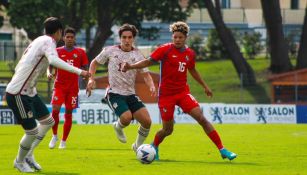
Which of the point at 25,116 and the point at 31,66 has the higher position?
the point at 31,66

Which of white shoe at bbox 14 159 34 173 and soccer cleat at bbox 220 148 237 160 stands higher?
white shoe at bbox 14 159 34 173

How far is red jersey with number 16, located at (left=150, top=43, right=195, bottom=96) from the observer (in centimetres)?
1602

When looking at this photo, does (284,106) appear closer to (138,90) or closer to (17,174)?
(138,90)

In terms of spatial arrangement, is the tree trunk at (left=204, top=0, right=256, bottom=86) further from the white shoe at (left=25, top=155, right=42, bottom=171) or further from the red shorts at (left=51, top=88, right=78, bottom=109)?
the white shoe at (left=25, top=155, right=42, bottom=171)

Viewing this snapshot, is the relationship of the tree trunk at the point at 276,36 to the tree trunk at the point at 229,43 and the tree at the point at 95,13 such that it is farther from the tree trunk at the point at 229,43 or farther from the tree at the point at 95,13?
the tree at the point at 95,13

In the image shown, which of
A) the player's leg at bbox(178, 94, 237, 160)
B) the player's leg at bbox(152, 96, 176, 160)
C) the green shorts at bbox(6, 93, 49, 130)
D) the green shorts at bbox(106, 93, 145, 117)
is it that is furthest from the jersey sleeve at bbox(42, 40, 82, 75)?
the green shorts at bbox(106, 93, 145, 117)

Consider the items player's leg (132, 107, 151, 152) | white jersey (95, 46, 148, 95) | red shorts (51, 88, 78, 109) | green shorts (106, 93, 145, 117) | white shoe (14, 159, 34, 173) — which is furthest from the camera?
red shorts (51, 88, 78, 109)

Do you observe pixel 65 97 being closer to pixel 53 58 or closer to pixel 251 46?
pixel 53 58

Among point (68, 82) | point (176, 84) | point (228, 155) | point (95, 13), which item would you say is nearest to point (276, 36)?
point (95, 13)

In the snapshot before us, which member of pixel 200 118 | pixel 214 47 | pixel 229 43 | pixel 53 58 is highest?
pixel 53 58

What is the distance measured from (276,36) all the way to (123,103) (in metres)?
34.7

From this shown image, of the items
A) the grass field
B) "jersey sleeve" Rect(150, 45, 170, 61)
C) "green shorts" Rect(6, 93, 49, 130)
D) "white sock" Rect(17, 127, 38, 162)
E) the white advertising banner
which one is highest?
"jersey sleeve" Rect(150, 45, 170, 61)

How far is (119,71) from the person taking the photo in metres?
17.3

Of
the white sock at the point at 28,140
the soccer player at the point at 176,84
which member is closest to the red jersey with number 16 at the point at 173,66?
the soccer player at the point at 176,84
